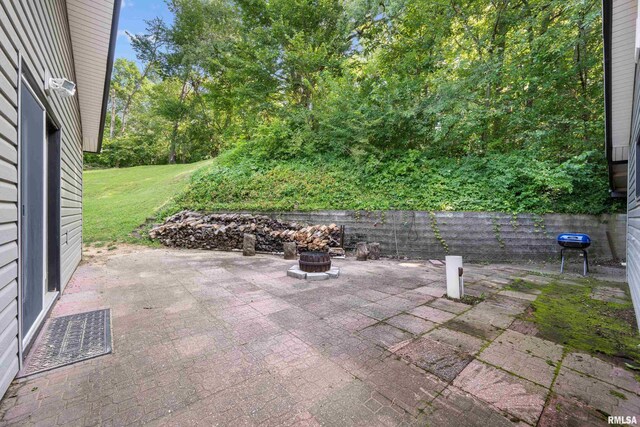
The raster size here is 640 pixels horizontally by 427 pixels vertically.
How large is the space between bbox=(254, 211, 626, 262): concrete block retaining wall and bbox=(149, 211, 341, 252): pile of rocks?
87cm

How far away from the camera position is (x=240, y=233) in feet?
23.6

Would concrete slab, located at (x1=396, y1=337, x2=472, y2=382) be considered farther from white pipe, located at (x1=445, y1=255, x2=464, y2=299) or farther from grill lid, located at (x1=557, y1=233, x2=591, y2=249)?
grill lid, located at (x1=557, y1=233, x2=591, y2=249)

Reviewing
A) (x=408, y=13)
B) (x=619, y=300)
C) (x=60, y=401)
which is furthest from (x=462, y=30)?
(x=60, y=401)

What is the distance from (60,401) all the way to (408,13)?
1339 centimetres

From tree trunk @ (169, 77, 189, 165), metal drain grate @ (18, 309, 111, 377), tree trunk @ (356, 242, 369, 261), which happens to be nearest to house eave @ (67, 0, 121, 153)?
metal drain grate @ (18, 309, 111, 377)

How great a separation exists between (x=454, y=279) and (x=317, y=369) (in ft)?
8.35

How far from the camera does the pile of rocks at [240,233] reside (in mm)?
6871

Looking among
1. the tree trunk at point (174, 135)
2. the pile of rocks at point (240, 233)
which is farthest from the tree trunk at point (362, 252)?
the tree trunk at point (174, 135)

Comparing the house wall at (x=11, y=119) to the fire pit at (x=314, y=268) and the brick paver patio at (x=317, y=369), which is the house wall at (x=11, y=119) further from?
the fire pit at (x=314, y=268)

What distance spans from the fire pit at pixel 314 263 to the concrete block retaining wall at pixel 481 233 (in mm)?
2510

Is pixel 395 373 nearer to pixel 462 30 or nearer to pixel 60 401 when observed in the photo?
pixel 60 401

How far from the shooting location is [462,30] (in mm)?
9250

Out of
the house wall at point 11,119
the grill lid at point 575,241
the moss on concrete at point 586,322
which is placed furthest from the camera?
the grill lid at point 575,241

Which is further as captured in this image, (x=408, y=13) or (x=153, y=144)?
(x=153, y=144)
